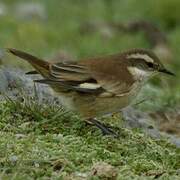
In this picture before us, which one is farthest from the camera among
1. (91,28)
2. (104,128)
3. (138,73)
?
(91,28)

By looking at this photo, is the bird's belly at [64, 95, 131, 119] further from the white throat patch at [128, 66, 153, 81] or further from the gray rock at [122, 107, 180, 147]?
the gray rock at [122, 107, 180, 147]

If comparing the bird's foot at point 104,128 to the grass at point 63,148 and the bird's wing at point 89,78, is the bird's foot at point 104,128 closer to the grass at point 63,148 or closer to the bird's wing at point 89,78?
the grass at point 63,148

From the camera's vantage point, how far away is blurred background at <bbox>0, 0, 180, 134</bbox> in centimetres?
1476

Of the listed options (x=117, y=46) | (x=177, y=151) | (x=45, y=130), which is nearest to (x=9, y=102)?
(x=45, y=130)

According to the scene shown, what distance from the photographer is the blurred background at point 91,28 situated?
1476 centimetres

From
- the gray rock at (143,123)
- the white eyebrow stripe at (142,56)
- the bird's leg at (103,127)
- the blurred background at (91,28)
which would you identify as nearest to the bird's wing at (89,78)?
the bird's leg at (103,127)

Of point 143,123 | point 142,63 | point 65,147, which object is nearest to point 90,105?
point 142,63

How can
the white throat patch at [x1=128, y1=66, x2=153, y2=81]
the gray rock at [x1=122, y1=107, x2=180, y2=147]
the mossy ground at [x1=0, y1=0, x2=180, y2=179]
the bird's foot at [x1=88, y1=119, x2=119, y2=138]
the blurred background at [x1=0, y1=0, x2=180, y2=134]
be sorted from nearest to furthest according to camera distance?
1. the mossy ground at [x1=0, y1=0, x2=180, y2=179]
2. the bird's foot at [x1=88, y1=119, x2=119, y2=138]
3. the white throat patch at [x1=128, y1=66, x2=153, y2=81]
4. the gray rock at [x1=122, y1=107, x2=180, y2=147]
5. the blurred background at [x1=0, y1=0, x2=180, y2=134]

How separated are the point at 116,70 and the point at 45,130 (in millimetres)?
1088

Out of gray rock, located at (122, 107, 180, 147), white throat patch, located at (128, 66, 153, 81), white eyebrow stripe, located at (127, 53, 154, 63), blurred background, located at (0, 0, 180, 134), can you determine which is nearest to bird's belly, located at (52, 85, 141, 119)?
white throat patch, located at (128, 66, 153, 81)

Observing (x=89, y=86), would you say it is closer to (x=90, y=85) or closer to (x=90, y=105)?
(x=90, y=85)

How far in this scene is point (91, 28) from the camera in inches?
642

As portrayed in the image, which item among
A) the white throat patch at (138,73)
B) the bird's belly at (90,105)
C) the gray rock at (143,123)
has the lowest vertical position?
the gray rock at (143,123)

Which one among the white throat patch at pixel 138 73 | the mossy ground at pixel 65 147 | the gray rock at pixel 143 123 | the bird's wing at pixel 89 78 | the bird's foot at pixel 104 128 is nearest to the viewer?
the mossy ground at pixel 65 147
